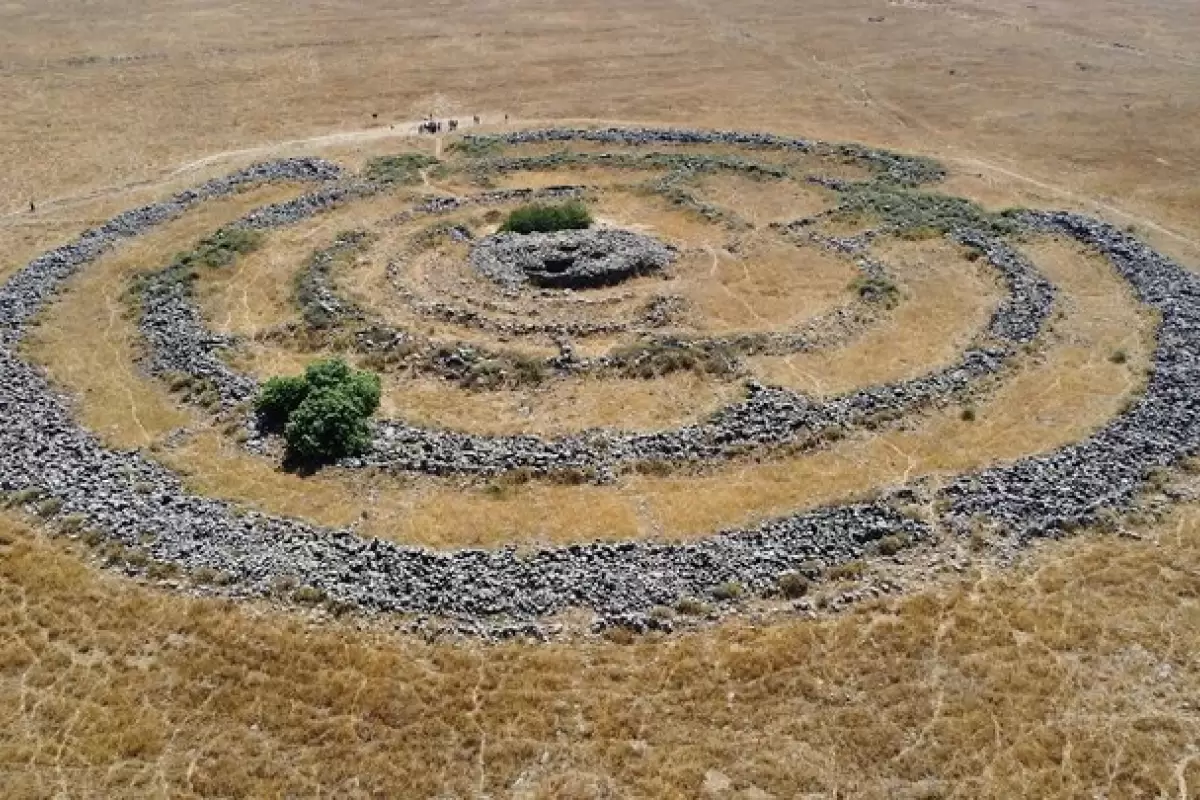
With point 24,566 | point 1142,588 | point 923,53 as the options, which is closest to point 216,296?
point 24,566

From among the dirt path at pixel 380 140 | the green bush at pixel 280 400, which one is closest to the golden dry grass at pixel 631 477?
the green bush at pixel 280 400

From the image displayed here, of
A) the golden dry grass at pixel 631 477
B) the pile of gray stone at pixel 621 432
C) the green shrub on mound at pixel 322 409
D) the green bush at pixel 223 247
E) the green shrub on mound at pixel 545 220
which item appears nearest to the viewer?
the golden dry grass at pixel 631 477

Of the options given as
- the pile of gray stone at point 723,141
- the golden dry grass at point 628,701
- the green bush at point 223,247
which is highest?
the pile of gray stone at point 723,141

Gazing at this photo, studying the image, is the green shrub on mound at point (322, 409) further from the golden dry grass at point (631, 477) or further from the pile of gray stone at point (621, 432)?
the golden dry grass at point (631, 477)

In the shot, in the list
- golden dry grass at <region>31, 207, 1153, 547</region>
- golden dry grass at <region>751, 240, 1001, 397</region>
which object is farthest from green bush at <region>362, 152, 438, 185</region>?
golden dry grass at <region>751, 240, 1001, 397</region>

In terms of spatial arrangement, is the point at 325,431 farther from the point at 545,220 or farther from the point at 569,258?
the point at 545,220

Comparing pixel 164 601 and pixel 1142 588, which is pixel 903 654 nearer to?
pixel 1142 588
